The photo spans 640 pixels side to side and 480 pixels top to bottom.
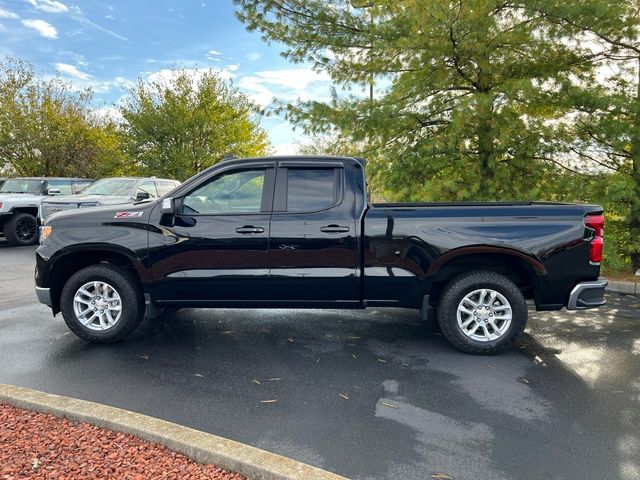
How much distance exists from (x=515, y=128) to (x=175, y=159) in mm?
14557

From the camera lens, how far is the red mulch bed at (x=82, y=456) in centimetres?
236

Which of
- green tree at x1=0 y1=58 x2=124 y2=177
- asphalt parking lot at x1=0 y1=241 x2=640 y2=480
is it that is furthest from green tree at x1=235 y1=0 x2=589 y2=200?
green tree at x1=0 y1=58 x2=124 y2=177

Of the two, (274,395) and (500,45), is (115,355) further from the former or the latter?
(500,45)

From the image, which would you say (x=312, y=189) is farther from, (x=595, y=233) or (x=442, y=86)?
(x=442, y=86)

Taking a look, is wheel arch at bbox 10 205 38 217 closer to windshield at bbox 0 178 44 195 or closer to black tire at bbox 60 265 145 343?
windshield at bbox 0 178 44 195

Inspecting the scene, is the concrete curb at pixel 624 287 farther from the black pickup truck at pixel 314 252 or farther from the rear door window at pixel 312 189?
the rear door window at pixel 312 189

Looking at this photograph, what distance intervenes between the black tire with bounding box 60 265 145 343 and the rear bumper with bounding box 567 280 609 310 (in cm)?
426

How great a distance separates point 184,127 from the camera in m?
18.7

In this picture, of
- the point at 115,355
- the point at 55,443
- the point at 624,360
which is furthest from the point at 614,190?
the point at 55,443

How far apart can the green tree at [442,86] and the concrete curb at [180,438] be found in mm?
6418

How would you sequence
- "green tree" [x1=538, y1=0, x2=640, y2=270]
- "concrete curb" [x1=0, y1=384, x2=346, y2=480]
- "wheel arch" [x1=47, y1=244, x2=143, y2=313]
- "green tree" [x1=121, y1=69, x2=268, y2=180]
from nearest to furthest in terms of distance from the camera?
1. "concrete curb" [x1=0, y1=384, x2=346, y2=480]
2. "wheel arch" [x1=47, y1=244, x2=143, y2=313]
3. "green tree" [x1=538, y1=0, x2=640, y2=270]
4. "green tree" [x1=121, y1=69, x2=268, y2=180]

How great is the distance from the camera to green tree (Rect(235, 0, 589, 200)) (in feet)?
24.2

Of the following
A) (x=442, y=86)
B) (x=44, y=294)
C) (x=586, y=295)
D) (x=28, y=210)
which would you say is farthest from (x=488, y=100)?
(x=28, y=210)

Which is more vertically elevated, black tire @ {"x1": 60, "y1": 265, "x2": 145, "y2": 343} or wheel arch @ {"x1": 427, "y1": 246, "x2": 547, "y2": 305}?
wheel arch @ {"x1": 427, "y1": 246, "x2": 547, "y2": 305}
